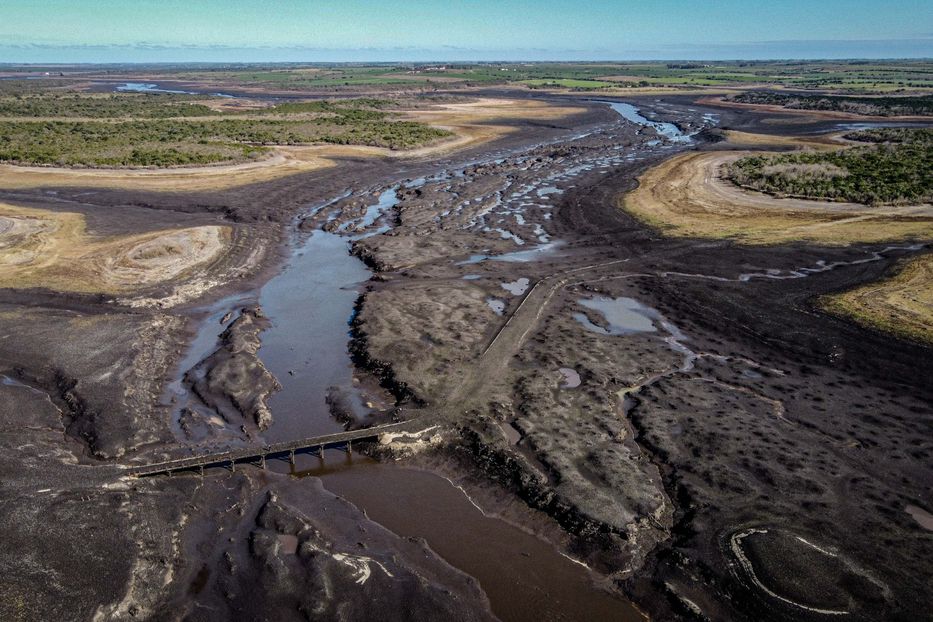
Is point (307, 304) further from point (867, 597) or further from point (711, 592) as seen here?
point (867, 597)

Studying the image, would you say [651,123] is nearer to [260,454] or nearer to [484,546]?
[260,454]

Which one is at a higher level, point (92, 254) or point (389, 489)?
point (92, 254)

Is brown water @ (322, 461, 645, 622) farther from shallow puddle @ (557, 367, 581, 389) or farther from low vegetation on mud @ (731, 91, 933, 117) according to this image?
low vegetation on mud @ (731, 91, 933, 117)

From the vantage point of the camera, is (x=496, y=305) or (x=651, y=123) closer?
(x=496, y=305)

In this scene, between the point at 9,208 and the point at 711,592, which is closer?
the point at 711,592

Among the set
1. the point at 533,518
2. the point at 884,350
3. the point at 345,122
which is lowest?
the point at 533,518

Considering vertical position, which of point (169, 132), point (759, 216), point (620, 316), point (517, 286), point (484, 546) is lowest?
point (484, 546)

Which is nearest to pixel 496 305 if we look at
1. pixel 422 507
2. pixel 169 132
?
pixel 422 507

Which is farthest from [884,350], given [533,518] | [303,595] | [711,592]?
[303,595]
